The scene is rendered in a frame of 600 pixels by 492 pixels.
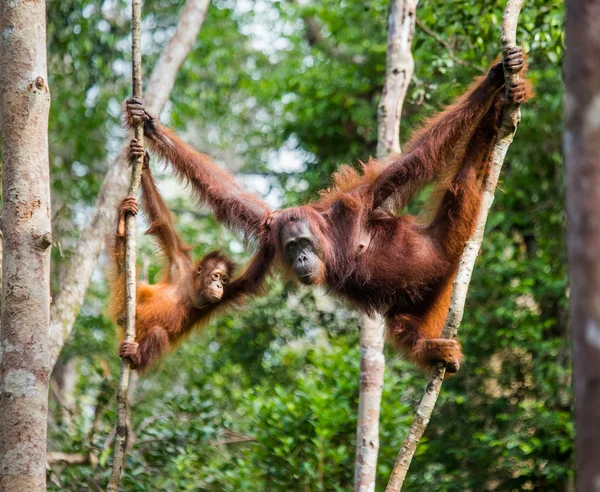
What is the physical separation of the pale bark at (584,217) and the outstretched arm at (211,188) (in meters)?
3.62

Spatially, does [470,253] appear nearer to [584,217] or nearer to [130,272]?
[130,272]

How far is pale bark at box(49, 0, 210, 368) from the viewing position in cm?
556

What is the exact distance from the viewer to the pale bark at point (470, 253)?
3529 mm

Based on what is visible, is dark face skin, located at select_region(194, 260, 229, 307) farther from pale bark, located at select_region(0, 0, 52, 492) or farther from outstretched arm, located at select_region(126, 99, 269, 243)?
pale bark, located at select_region(0, 0, 52, 492)

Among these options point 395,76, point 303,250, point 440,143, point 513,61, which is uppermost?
point 395,76

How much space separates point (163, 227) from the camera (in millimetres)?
5840

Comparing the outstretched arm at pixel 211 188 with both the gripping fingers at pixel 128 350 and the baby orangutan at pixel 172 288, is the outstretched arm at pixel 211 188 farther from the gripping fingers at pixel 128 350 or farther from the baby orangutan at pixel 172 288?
the gripping fingers at pixel 128 350

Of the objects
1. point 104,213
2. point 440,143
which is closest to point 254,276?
point 104,213

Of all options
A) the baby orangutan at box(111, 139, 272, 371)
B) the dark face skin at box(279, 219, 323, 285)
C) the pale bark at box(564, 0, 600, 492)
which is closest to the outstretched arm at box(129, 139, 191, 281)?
the baby orangutan at box(111, 139, 272, 371)

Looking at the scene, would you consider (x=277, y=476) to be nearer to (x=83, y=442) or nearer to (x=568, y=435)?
(x=83, y=442)

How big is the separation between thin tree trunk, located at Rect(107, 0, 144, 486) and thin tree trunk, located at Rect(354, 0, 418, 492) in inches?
66.0

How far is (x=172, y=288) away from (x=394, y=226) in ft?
6.83

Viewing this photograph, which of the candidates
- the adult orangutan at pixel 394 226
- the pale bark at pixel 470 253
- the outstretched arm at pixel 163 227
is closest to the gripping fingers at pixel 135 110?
the adult orangutan at pixel 394 226

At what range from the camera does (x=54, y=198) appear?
33.4 ft
